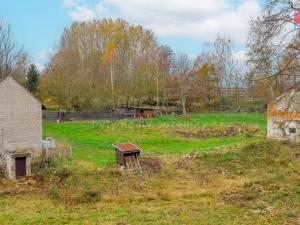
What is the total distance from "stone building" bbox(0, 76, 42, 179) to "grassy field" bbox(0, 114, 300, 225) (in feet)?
7.85

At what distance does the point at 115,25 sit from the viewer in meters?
63.0

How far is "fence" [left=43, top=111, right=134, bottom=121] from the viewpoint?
41.0 m

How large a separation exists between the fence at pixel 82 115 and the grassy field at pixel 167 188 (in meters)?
14.6

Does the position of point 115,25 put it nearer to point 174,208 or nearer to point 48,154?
point 48,154

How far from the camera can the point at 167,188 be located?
16.3 m

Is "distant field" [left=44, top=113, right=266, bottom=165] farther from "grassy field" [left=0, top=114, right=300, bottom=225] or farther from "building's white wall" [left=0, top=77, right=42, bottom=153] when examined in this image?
"building's white wall" [left=0, top=77, right=42, bottom=153]

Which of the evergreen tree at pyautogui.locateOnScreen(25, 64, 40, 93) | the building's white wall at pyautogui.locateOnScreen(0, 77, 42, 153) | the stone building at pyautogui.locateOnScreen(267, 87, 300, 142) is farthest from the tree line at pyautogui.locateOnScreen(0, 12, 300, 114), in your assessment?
the building's white wall at pyautogui.locateOnScreen(0, 77, 42, 153)

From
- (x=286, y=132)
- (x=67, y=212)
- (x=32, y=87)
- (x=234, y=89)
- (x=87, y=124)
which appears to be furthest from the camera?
(x=234, y=89)

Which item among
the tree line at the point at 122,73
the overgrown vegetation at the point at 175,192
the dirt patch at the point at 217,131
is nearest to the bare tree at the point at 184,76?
the tree line at the point at 122,73

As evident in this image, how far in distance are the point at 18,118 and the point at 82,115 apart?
71.6ft

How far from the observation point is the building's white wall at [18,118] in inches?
798

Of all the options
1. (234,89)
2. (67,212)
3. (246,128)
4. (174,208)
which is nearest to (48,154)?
(67,212)

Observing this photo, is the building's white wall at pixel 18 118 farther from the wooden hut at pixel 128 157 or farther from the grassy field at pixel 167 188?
the wooden hut at pixel 128 157

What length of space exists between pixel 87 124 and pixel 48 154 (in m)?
16.4
